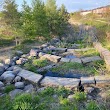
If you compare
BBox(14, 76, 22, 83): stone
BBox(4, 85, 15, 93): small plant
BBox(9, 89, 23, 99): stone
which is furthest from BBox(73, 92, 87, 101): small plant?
BBox(14, 76, 22, 83): stone

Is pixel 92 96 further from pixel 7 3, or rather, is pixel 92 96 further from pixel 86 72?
pixel 7 3

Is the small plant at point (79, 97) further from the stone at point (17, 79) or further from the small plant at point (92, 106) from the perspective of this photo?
the stone at point (17, 79)

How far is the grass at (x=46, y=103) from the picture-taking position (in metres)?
5.18

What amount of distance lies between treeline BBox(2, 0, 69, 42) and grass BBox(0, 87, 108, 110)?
6.92 meters

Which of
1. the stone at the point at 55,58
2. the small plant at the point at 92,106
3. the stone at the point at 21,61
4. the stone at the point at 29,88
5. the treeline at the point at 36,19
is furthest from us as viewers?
the treeline at the point at 36,19

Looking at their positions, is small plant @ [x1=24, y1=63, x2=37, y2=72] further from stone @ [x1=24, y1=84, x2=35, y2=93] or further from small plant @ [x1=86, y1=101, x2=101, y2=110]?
small plant @ [x1=86, y1=101, x2=101, y2=110]

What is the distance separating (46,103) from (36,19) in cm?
830

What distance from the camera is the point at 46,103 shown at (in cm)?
560

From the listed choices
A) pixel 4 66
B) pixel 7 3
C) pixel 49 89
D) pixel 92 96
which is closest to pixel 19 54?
pixel 4 66

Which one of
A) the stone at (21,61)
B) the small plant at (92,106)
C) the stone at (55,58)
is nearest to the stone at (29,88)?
the small plant at (92,106)

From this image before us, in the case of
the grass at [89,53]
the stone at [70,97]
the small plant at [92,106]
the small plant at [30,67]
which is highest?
the grass at [89,53]

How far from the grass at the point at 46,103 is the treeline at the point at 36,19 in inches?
272

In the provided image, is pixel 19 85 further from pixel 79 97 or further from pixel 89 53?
pixel 89 53

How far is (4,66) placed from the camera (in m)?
8.45
